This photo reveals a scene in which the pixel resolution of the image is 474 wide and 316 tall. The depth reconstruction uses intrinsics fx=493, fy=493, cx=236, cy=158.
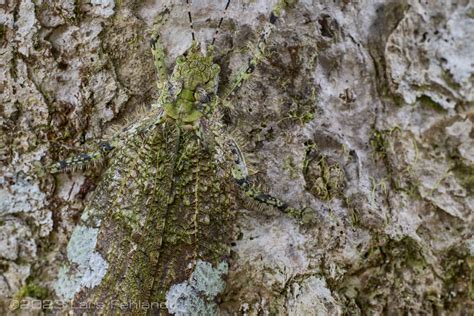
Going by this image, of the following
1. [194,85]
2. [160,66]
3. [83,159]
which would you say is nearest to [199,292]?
[83,159]

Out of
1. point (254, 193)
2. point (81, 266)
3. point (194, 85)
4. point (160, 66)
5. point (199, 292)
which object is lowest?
point (199, 292)

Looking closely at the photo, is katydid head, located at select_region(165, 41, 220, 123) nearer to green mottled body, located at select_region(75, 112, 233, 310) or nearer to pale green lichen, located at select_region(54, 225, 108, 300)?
green mottled body, located at select_region(75, 112, 233, 310)

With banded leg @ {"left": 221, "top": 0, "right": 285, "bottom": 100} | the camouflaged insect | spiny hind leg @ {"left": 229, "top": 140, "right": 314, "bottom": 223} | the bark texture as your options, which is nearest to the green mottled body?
the camouflaged insect

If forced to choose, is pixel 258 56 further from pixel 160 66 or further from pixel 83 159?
pixel 83 159

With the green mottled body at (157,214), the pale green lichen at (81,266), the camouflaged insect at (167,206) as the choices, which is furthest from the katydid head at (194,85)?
the pale green lichen at (81,266)

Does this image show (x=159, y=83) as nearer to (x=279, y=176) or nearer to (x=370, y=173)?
(x=279, y=176)

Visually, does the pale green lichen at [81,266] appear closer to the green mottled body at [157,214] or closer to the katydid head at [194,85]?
the green mottled body at [157,214]
